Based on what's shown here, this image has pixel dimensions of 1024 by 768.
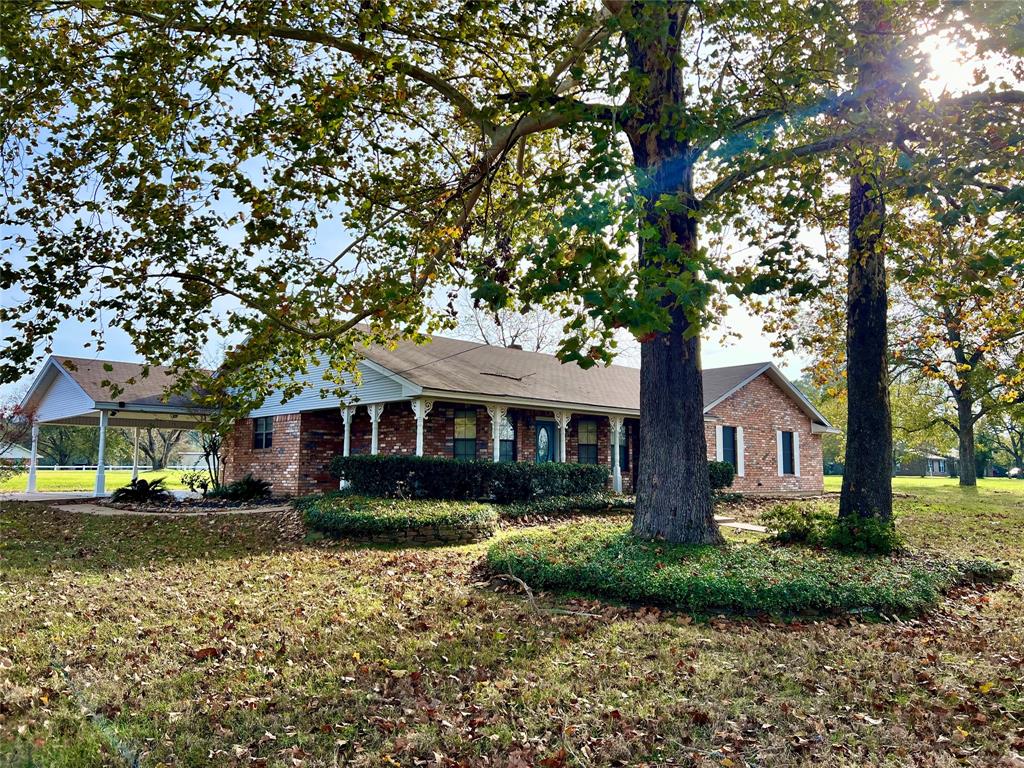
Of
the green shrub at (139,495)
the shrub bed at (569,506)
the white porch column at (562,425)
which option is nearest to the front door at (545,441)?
the white porch column at (562,425)

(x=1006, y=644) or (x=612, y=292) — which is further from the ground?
(x=612, y=292)

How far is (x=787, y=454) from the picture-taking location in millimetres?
26359

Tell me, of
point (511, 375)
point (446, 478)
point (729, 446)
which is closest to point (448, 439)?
point (511, 375)

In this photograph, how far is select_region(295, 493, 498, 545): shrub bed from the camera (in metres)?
11.4

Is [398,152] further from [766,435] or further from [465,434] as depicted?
[766,435]

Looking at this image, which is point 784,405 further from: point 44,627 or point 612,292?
point 44,627

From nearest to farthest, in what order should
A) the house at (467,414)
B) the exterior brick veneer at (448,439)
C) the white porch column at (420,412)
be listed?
1. the white porch column at (420,412)
2. the house at (467,414)
3. the exterior brick veneer at (448,439)

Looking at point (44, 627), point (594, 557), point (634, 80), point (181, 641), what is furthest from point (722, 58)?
point (44, 627)

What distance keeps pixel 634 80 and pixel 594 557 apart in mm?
5343

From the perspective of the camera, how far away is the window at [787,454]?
26.1m

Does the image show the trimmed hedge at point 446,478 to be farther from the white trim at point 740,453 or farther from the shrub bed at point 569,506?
the white trim at point 740,453

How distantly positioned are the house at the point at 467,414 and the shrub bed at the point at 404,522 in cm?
393

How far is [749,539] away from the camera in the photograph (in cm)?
1120

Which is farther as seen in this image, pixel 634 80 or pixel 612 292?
pixel 634 80
